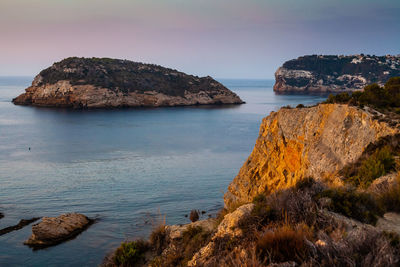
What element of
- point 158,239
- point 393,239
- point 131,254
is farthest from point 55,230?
point 393,239

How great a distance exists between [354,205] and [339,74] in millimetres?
197322

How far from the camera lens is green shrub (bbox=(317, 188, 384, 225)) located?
18.2 feet

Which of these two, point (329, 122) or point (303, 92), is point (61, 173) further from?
point (303, 92)

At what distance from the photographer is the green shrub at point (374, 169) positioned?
29.1 feet

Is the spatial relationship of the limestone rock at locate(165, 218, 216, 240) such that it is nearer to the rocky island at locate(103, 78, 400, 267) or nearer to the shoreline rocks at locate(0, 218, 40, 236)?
the rocky island at locate(103, 78, 400, 267)

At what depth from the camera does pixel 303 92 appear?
571 feet

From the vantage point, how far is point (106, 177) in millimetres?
28781

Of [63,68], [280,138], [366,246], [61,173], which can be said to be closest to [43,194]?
[61,173]

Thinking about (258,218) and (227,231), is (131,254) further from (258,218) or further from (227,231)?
(258,218)

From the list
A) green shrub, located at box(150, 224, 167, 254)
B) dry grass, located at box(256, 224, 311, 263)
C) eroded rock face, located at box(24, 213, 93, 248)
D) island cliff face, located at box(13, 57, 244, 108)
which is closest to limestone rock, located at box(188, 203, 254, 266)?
dry grass, located at box(256, 224, 311, 263)

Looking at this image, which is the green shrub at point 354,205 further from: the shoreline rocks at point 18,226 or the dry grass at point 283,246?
the shoreline rocks at point 18,226

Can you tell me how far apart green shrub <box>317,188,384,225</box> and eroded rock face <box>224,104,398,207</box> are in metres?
3.73

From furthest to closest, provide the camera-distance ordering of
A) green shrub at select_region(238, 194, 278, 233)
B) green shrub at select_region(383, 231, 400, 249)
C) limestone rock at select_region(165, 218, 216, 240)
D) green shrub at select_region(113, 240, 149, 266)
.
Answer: green shrub at select_region(113, 240, 149, 266) → limestone rock at select_region(165, 218, 216, 240) → green shrub at select_region(238, 194, 278, 233) → green shrub at select_region(383, 231, 400, 249)

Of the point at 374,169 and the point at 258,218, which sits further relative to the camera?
the point at 374,169
